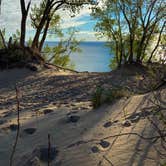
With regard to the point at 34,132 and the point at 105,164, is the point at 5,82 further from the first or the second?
the point at 105,164

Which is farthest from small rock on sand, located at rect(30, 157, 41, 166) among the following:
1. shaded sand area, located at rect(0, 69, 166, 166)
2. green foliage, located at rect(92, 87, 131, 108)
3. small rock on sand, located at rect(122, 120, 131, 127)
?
green foliage, located at rect(92, 87, 131, 108)

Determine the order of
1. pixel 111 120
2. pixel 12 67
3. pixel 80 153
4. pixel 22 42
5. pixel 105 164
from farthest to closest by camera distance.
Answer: pixel 22 42 < pixel 12 67 < pixel 111 120 < pixel 80 153 < pixel 105 164

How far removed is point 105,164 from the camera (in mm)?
4844

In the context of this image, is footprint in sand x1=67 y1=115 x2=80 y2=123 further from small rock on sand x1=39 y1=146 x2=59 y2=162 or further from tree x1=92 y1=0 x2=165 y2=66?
tree x1=92 y1=0 x2=165 y2=66

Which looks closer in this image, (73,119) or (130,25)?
(73,119)

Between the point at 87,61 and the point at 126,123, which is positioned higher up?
the point at 126,123

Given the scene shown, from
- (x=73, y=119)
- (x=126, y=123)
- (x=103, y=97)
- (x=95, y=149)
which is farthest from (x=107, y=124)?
(x=103, y=97)

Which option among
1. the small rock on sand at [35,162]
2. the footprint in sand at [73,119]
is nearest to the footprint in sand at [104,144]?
the small rock on sand at [35,162]

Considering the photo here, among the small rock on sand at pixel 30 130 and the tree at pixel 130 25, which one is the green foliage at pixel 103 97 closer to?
A: the small rock on sand at pixel 30 130

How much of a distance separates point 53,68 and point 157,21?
10.2 metres

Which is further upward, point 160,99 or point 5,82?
point 160,99

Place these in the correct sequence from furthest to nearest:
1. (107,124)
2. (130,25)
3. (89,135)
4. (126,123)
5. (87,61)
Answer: (87,61) < (130,25) < (107,124) < (126,123) < (89,135)

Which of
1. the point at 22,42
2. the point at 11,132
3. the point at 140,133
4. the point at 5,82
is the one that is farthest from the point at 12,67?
the point at 140,133

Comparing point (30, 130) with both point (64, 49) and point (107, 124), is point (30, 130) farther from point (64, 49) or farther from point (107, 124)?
point (64, 49)
